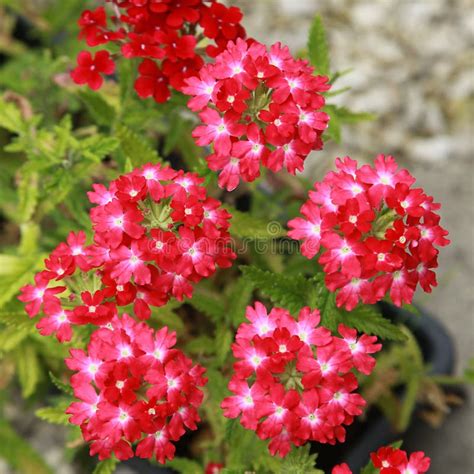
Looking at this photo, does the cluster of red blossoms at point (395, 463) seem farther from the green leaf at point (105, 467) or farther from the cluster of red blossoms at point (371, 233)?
the green leaf at point (105, 467)

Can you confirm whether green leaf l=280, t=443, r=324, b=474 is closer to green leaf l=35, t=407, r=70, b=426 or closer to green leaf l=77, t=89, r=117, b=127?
green leaf l=35, t=407, r=70, b=426

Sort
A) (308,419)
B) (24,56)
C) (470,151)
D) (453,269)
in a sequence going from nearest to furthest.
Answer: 1. (308,419)
2. (24,56)
3. (453,269)
4. (470,151)

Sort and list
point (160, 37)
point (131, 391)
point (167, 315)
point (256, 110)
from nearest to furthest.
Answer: point (131, 391)
point (256, 110)
point (160, 37)
point (167, 315)

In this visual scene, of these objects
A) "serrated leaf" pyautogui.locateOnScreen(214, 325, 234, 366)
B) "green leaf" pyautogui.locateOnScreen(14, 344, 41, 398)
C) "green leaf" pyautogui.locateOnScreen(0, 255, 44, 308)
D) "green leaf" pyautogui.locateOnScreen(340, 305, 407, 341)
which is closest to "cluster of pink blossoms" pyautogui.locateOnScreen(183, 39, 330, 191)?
"green leaf" pyautogui.locateOnScreen(340, 305, 407, 341)

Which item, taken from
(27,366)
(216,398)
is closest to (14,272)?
(27,366)

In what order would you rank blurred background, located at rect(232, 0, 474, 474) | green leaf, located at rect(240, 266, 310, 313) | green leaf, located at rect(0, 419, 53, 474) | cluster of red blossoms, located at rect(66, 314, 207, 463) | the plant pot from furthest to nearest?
blurred background, located at rect(232, 0, 474, 474) → green leaf, located at rect(0, 419, 53, 474) → the plant pot → green leaf, located at rect(240, 266, 310, 313) → cluster of red blossoms, located at rect(66, 314, 207, 463)

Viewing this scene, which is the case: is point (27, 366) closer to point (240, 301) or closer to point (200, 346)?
point (200, 346)

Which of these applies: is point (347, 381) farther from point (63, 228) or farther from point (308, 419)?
point (63, 228)

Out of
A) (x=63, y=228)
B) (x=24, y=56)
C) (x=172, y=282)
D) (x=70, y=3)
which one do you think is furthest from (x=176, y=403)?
(x=70, y=3)
